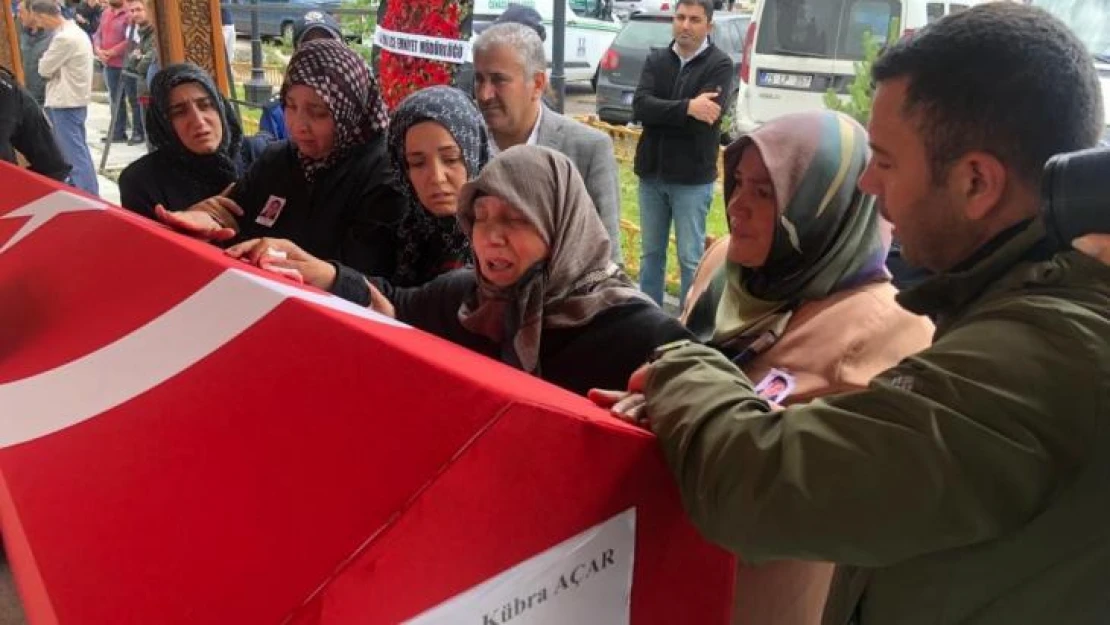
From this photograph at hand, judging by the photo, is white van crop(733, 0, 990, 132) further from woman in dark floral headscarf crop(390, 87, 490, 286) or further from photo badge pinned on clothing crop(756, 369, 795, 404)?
photo badge pinned on clothing crop(756, 369, 795, 404)

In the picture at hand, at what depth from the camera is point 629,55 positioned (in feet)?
32.7

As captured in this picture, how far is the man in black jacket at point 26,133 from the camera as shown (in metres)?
4.19

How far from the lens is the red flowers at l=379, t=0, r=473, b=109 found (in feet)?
9.70

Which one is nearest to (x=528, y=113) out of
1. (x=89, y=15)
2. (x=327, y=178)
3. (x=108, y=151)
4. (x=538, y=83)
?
(x=538, y=83)

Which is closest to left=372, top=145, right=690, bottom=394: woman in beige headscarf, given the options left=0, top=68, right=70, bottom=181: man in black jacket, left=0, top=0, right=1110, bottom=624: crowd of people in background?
left=0, top=0, right=1110, bottom=624: crowd of people in background

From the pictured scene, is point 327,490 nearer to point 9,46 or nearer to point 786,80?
point 786,80

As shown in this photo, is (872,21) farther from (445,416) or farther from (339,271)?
(445,416)

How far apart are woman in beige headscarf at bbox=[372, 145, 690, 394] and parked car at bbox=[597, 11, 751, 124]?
8158mm

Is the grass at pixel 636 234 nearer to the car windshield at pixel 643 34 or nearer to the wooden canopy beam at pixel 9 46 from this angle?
the car windshield at pixel 643 34

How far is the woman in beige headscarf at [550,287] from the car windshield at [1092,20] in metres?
6.00

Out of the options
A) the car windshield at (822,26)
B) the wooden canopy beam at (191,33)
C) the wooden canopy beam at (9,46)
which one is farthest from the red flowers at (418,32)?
the wooden canopy beam at (9,46)

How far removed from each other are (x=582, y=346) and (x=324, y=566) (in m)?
0.85

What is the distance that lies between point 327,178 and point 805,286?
1431 mm

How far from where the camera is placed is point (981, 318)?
864 mm
